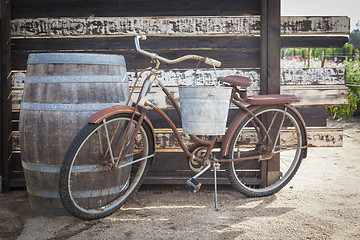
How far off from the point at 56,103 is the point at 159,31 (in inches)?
50.8

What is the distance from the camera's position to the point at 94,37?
12.2ft

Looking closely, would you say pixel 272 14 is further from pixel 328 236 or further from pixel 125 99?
pixel 328 236

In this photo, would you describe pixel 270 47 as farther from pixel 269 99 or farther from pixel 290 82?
pixel 269 99

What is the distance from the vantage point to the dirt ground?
2.67 m

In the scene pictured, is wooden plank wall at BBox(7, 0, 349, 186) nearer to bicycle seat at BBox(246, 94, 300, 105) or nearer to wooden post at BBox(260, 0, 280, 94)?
wooden post at BBox(260, 0, 280, 94)

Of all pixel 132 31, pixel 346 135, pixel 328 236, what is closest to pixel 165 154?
pixel 132 31

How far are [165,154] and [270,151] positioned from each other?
99 cm

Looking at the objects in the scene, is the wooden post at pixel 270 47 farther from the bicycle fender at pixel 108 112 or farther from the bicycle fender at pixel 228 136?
the bicycle fender at pixel 108 112

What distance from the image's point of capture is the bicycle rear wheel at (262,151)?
11.3 feet

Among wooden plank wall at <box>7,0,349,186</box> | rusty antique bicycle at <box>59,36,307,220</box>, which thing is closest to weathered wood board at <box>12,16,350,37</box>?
wooden plank wall at <box>7,0,349,186</box>

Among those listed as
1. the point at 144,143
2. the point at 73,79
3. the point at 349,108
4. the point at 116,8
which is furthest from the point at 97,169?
the point at 349,108

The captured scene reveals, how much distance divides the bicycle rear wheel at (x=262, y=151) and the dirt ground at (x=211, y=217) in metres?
0.13

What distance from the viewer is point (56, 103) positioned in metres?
2.87

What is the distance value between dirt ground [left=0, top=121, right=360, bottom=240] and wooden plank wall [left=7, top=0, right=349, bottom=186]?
1.70 ft
